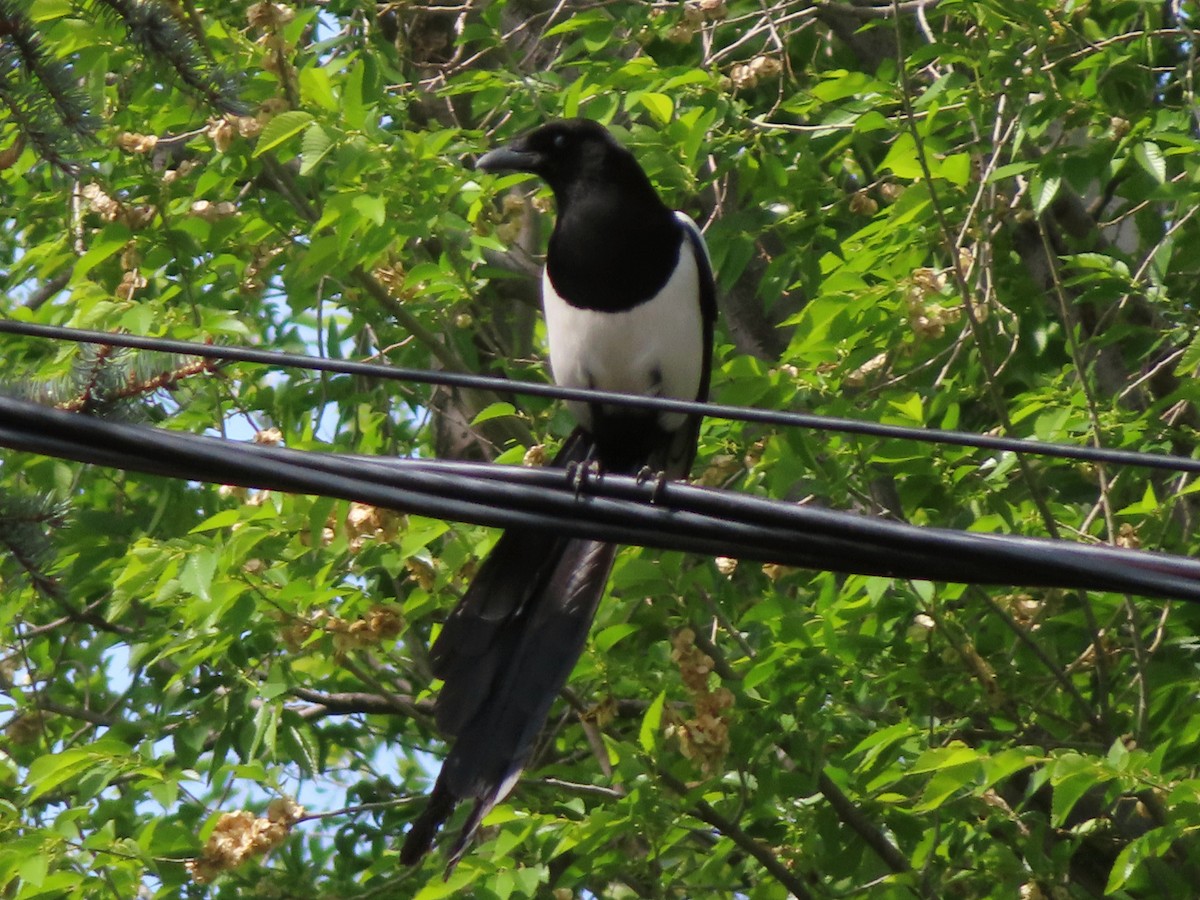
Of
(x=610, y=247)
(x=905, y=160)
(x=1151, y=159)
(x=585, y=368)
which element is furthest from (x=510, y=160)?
(x=1151, y=159)

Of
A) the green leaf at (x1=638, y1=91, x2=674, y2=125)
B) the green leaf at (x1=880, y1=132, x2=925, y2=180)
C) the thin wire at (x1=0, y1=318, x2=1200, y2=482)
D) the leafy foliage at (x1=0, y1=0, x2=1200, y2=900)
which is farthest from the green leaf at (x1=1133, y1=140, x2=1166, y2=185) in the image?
the thin wire at (x1=0, y1=318, x2=1200, y2=482)

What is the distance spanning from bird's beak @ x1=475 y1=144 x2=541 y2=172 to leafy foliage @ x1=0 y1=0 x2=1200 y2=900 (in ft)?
0.19

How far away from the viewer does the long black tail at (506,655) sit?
129 inches

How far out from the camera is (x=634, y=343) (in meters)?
4.29

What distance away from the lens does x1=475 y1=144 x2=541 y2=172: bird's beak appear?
14.5 feet

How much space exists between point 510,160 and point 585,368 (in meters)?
0.60

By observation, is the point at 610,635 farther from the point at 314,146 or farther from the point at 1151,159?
the point at 1151,159

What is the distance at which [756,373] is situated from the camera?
3949 millimetres

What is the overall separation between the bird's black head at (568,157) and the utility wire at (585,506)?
6.95ft

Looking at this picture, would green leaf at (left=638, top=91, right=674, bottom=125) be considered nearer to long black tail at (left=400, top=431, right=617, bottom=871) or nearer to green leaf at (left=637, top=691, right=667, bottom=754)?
long black tail at (left=400, top=431, right=617, bottom=871)

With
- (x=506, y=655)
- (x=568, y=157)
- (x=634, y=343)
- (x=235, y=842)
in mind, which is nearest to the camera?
(x=506, y=655)

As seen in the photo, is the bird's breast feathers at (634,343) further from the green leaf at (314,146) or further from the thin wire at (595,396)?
the thin wire at (595,396)

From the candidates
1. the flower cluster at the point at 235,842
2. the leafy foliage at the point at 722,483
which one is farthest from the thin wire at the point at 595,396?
the flower cluster at the point at 235,842

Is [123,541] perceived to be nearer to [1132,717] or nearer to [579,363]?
[579,363]
